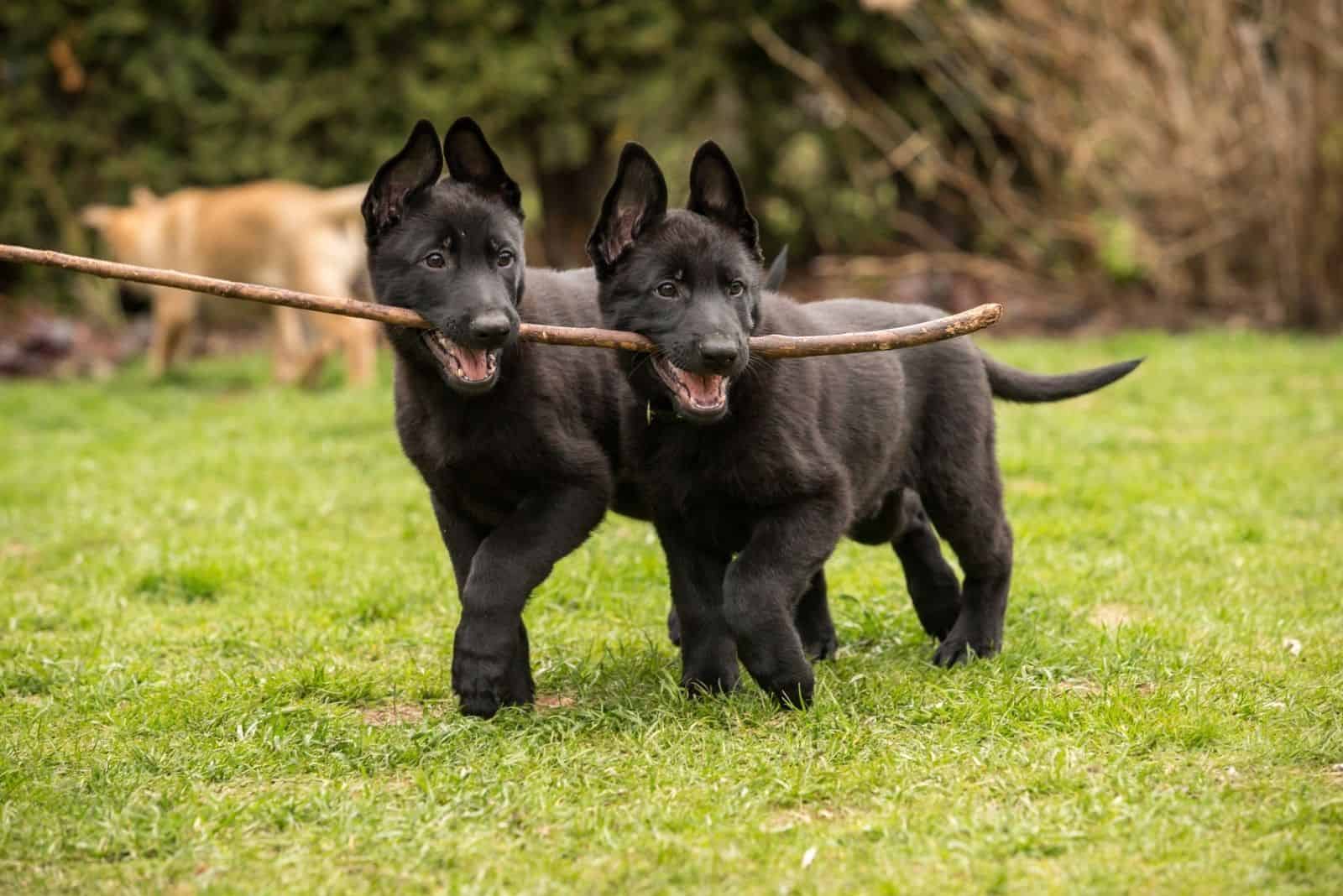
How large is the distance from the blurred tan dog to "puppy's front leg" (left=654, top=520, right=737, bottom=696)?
7.11 m

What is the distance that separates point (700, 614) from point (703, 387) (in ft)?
2.25

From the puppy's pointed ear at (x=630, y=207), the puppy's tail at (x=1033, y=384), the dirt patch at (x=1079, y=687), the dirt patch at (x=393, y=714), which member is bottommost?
the dirt patch at (x=1079, y=687)

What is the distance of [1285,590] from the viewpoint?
5.51 metres

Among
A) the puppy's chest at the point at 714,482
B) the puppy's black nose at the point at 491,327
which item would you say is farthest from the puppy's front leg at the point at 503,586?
the puppy's black nose at the point at 491,327

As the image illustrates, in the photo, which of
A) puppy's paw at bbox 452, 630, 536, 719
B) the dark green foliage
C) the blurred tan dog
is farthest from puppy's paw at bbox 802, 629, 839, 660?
the dark green foliage

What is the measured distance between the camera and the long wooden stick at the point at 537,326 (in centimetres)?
390

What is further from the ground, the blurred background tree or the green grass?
the blurred background tree

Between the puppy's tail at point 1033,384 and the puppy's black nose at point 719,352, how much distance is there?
1407 millimetres

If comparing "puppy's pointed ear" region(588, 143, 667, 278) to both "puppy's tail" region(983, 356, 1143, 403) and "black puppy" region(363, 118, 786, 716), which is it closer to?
"black puppy" region(363, 118, 786, 716)

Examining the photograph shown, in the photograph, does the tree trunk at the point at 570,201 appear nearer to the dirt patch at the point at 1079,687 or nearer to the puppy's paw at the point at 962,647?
the puppy's paw at the point at 962,647

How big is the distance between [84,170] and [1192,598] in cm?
1142

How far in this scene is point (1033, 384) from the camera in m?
5.22

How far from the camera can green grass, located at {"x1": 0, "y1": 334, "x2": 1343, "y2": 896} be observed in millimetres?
3281

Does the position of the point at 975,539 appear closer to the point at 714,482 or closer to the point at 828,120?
the point at 714,482
